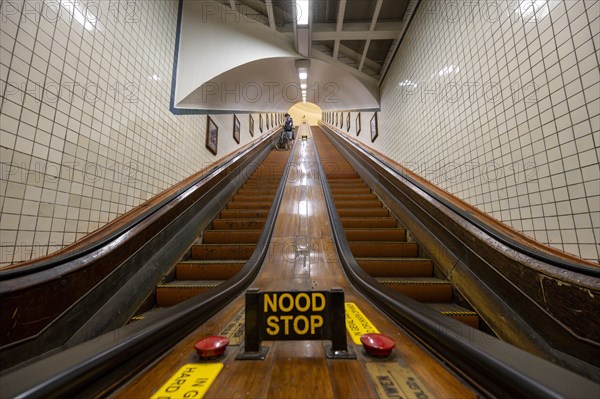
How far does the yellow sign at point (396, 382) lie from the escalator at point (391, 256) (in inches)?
38.2

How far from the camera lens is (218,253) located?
264 centimetres

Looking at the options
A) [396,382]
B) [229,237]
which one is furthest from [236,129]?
[396,382]

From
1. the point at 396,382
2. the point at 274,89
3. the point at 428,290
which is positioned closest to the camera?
the point at 396,382

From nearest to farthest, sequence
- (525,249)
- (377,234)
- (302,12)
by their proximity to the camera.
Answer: (525,249)
(377,234)
(302,12)

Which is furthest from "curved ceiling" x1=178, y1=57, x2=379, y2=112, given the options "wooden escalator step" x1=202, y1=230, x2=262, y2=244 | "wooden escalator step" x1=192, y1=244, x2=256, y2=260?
"wooden escalator step" x1=192, y1=244, x2=256, y2=260

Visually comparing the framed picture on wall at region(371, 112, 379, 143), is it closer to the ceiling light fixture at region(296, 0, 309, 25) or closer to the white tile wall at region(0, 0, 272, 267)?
the ceiling light fixture at region(296, 0, 309, 25)

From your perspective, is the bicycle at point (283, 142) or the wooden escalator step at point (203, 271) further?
the bicycle at point (283, 142)

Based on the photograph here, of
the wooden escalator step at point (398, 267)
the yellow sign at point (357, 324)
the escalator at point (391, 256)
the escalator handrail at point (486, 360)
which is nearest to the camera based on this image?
the escalator handrail at point (486, 360)

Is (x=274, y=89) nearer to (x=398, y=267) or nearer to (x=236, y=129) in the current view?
(x=236, y=129)

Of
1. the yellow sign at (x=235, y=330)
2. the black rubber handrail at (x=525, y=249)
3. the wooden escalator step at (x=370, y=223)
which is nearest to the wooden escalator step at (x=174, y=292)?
the yellow sign at (x=235, y=330)

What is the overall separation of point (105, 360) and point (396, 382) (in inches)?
38.1

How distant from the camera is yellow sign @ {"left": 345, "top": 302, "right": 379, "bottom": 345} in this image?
1294 millimetres

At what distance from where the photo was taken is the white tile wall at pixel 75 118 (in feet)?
5.23

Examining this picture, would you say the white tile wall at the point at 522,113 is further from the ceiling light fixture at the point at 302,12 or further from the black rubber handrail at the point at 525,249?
the ceiling light fixture at the point at 302,12
